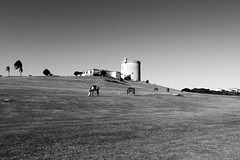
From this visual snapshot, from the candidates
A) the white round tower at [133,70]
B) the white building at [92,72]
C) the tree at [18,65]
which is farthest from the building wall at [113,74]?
the tree at [18,65]

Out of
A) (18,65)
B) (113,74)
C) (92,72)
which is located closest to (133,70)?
(113,74)

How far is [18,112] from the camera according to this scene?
2042 centimetres

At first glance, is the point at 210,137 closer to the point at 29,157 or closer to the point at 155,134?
the point at 155,134

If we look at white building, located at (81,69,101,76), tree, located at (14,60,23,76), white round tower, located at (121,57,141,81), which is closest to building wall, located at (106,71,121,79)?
white building, located at (81,69,101,76)

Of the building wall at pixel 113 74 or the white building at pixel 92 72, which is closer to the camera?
the white building at pixel 92 72

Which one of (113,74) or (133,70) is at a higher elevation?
(133,70)

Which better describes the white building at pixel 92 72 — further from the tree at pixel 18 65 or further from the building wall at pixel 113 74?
the tree at pixel 18 65

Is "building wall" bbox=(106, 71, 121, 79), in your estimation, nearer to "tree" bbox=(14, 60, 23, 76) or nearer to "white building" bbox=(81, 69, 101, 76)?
"white building" bbox=(81, 69, 101, 76)

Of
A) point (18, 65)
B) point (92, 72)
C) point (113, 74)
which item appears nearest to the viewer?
point (18, 65)

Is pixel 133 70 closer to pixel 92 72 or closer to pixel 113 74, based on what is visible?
pixel 113 74

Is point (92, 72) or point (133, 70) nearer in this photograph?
point (133, 70)

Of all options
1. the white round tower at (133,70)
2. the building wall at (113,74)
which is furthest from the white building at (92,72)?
the white round tower at (133,70)

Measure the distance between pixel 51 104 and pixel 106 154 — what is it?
56.5 ft

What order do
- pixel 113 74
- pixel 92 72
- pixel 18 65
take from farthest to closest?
pixel 113 74, pixel 92 72, pixel 18 65
